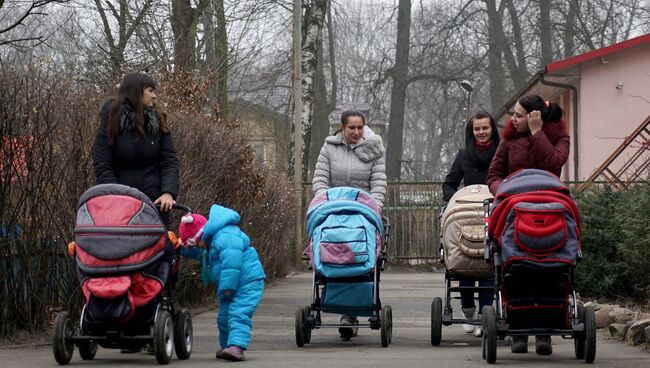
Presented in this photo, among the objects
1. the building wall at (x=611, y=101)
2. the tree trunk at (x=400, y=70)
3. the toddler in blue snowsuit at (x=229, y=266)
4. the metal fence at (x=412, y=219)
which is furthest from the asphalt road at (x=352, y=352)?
the tree trunk at (x=400, y=70)

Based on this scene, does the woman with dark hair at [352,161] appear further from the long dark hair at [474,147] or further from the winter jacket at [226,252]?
the winter jacket at [226,252]

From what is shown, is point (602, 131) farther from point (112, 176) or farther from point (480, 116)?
point (112, 176)

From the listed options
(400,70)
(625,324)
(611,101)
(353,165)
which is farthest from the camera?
(400,70)

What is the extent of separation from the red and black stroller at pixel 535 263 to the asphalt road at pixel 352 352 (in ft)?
0.84

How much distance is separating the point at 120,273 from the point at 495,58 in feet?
137

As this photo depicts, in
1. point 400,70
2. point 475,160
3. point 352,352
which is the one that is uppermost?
point 400,70

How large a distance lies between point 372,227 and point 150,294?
2.37 meters

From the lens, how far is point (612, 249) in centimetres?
1482

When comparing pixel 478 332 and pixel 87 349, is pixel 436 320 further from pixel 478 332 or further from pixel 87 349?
pixel 87 349

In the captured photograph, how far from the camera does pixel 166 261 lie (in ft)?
29.9

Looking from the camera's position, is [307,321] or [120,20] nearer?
[307,321]

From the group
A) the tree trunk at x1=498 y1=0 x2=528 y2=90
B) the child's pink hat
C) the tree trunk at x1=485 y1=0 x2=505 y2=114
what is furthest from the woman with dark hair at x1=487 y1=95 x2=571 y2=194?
the tree trunk at x1=498 y1=0 x2=528 y2=90

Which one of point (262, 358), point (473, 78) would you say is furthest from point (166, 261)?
point (473, 78)

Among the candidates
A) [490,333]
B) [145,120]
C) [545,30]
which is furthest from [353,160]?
[545,30]
